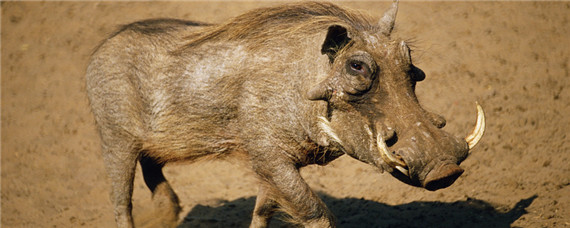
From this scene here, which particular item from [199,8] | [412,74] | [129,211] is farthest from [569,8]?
[129,211]

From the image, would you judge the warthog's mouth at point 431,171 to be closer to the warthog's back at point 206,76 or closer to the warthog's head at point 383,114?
the warthog's head at point 383,114

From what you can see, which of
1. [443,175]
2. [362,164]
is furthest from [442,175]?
[362,164]

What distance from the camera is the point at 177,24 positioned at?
441cm

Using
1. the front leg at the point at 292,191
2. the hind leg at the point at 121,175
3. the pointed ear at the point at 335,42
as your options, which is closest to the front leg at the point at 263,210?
the front leg at the point at 292,191

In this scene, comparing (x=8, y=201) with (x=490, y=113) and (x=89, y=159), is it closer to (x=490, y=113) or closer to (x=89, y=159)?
(x=89, y=159)

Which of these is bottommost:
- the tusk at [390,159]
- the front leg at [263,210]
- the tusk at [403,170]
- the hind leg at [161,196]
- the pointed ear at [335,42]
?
the hind leg at [161,196]

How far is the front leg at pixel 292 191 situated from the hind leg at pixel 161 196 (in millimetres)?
1464

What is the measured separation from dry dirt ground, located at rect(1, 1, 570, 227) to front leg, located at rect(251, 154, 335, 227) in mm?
836

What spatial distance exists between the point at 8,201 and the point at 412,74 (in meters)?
4.44

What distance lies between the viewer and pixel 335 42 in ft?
11.0

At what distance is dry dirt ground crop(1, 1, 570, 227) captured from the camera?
5.16m

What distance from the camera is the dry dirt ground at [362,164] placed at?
516cm

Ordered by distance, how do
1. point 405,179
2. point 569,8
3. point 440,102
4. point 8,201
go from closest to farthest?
point 405,179 → point 8,201 → point 440,102 → point 569,8

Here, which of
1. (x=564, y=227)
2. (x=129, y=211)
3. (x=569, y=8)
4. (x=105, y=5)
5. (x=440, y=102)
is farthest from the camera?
(x=105, y=5)
